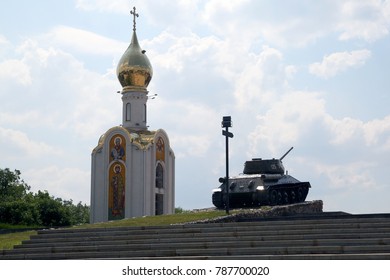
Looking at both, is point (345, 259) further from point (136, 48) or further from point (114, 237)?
point (136, 48)

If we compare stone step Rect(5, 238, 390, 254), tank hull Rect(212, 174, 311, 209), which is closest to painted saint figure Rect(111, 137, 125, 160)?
tank hull Rect(212, 174, 311, 209)

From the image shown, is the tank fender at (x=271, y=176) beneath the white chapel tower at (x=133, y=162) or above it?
beneath

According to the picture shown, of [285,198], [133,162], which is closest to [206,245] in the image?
[285,198]

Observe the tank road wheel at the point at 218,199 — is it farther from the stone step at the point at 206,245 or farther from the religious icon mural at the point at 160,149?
the stone step at the point at 206,245

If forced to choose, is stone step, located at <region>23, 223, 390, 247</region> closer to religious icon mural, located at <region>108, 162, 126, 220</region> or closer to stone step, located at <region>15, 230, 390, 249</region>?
stone step, located at <region>15, 230, 390, 249</region>

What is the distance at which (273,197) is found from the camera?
103 ft

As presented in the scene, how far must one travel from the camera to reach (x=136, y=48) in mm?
42906

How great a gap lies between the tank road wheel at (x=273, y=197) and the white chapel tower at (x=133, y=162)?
10.1 m

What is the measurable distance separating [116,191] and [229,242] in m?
26.0

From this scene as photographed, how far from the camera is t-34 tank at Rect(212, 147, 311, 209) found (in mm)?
30750

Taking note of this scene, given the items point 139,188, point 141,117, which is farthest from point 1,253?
point 141,117

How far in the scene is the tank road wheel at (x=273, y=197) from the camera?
101 feet

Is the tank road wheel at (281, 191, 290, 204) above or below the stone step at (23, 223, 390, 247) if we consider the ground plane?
above

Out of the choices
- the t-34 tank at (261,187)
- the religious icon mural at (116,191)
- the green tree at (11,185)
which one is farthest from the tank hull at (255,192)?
the green tree at (11,185)
